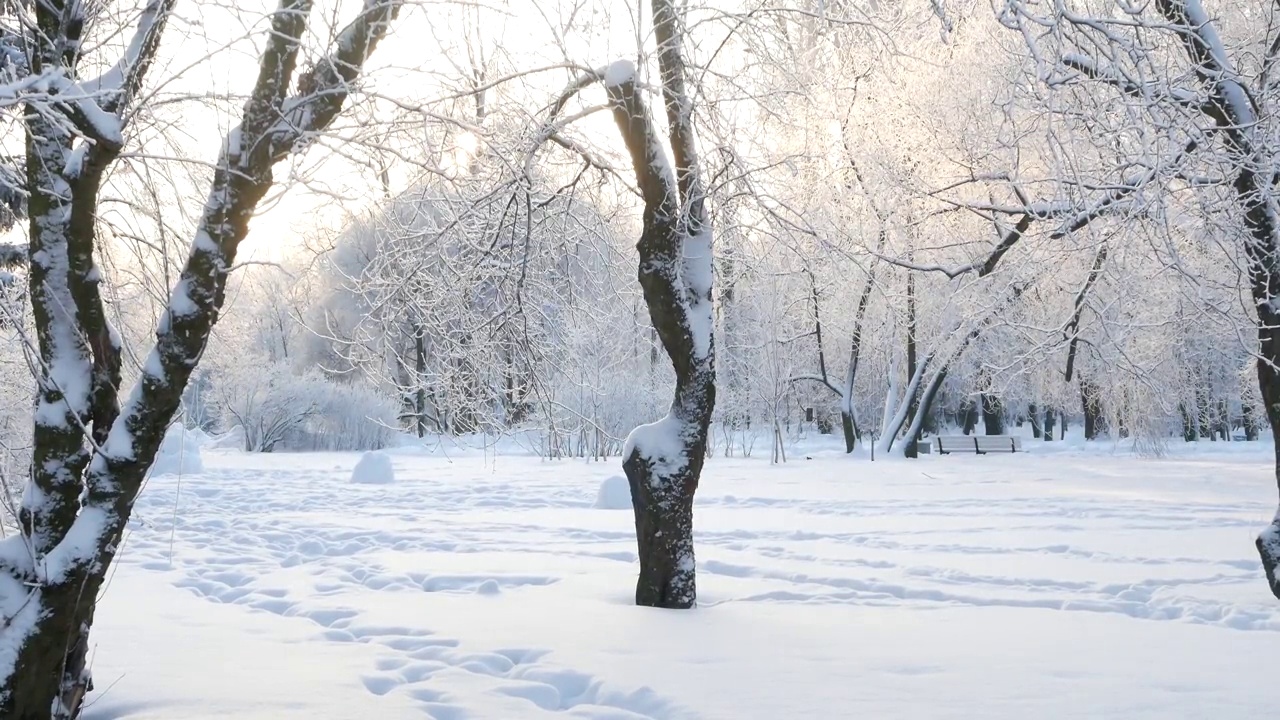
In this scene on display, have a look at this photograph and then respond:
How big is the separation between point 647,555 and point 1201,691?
306cm

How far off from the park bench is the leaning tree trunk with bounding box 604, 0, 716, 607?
21311 millimetres

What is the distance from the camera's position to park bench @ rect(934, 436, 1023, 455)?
26.4 meters

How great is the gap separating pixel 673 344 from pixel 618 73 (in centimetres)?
165

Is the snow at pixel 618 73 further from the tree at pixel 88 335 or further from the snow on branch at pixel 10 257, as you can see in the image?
the snow on branch at pixel 10 257

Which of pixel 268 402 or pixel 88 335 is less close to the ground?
pixel 268 402

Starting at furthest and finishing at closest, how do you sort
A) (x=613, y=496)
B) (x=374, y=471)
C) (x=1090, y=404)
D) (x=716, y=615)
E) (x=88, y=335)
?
(x=1090, y=404) → (x=374, y=471) → (x=613, y=496) → (x=716, y=615) → (x=88, y=335)

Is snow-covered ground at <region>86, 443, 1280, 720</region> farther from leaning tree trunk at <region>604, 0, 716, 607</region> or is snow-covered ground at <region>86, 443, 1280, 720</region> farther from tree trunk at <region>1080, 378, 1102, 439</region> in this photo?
tree trunk at <region>1080, 378, 1102, 439</region>

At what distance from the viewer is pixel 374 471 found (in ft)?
54.7

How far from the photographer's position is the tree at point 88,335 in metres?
3.50

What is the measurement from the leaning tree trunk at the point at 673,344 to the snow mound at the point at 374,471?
1112cm

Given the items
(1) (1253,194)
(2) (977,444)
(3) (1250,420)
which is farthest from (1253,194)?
(3) (1250,420)

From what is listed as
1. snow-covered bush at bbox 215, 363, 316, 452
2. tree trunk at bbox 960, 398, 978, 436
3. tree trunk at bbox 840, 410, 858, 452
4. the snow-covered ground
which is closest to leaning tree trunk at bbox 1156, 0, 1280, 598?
the snow-covered ground

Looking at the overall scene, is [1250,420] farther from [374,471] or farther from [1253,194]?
[1253,194]

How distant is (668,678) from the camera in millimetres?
4547
